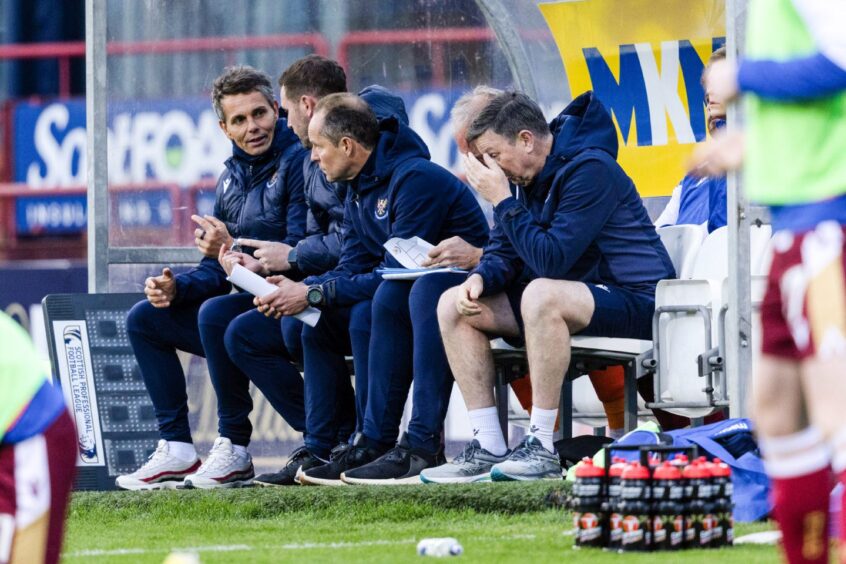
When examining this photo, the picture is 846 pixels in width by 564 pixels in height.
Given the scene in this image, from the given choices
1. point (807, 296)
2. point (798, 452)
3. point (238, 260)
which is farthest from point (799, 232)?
point (238, 260)

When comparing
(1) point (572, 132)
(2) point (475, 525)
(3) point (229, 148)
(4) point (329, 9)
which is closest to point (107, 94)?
(3) point (229, 148)

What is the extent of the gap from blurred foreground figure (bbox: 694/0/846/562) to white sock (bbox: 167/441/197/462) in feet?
14.3

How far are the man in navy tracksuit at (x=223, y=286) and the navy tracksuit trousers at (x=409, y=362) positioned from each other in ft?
2.87

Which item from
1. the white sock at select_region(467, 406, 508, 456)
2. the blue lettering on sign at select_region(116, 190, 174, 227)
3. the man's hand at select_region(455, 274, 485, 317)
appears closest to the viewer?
the man's hand at select_region(455, 274, 485, 317)

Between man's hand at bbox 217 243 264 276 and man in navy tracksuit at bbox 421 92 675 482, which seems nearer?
man in navy tracksuit at bbox 421 92 675 482

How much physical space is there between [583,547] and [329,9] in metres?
4.27

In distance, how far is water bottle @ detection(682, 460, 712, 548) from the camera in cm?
471

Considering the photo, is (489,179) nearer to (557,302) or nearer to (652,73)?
(557,302)

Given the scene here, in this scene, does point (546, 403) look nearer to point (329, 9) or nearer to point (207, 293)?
point (207, 293)

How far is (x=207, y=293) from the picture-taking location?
24.4ft

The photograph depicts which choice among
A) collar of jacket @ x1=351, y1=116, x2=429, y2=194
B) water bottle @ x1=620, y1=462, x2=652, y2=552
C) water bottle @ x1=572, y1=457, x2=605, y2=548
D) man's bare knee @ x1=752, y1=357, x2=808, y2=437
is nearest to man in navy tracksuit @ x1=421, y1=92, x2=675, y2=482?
collar of jacket @ x1=351, y1=116, x2=429, y2=194

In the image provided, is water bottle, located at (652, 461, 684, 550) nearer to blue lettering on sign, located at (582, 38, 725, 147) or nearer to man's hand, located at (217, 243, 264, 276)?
man's hand, located at (217, 243, 264, 276)

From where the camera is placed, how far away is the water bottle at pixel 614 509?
475 cm

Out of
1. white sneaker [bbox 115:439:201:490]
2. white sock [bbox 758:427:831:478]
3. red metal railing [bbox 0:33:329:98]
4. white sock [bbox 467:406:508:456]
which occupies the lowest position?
Answer: white sneaker [bbox 115:439:201:490]
